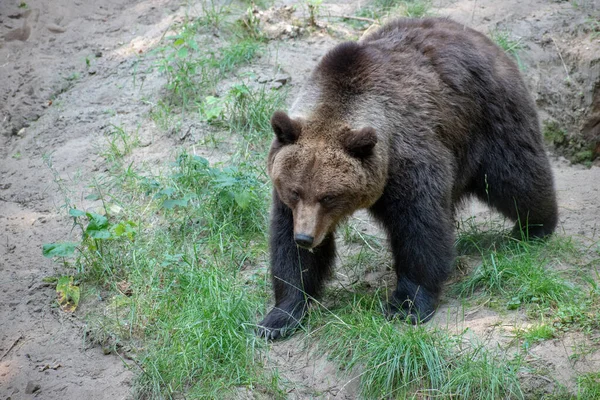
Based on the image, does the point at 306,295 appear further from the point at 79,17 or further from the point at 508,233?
the point at 79,17

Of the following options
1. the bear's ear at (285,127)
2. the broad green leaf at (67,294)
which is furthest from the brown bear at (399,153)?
the broad green leaf at (67,294)

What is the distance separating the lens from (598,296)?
5.45 metres

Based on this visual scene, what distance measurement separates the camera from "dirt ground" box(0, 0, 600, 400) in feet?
19.3

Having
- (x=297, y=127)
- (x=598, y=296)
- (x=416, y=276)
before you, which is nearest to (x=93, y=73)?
(x=297, y=127)

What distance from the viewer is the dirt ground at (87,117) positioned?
231 inches

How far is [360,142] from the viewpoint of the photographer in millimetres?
5438

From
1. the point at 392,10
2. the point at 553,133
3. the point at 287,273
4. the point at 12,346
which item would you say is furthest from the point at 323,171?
the point at 392,10

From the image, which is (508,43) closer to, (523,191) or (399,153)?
(523,191)

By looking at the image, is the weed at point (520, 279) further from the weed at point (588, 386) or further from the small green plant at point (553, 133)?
the small green plant at point (553, 133)

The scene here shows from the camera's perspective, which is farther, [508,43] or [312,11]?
[312,11]

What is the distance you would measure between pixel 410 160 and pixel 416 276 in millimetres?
937

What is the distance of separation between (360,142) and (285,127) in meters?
0.58

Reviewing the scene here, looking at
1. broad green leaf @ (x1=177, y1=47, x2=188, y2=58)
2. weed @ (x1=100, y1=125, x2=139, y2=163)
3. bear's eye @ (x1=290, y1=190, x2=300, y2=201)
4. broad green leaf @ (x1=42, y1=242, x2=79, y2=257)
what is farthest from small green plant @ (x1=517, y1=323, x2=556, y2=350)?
broad green leaf @ (x1=177, y1=47, x2=188, y2=58)

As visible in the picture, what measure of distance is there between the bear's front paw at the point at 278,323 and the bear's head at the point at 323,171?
2.54ft
